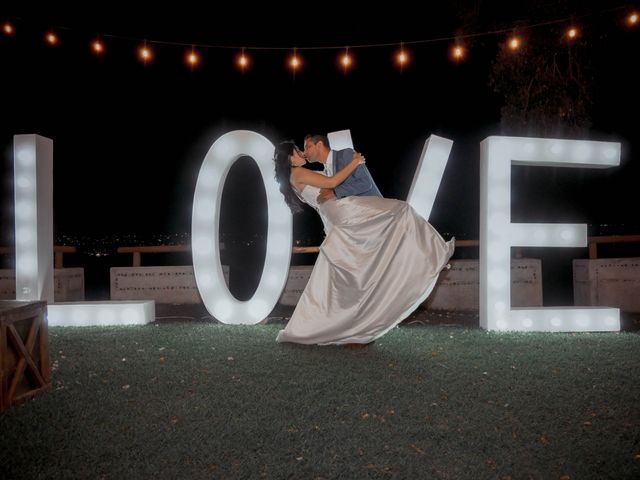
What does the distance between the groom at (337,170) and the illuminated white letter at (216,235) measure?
0.80m

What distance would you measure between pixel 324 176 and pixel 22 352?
2.63m

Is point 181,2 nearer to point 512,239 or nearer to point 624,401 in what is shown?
point 512,239

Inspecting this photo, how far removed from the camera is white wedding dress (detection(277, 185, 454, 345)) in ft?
13.8

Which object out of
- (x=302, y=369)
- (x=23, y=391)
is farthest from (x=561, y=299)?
(x=23, y=391)

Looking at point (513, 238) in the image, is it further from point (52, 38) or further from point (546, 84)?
point (52, 38)

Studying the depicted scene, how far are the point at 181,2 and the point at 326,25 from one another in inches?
126

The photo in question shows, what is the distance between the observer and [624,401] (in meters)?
2.94

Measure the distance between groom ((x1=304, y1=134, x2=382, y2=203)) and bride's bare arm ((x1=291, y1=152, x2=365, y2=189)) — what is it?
0.12m

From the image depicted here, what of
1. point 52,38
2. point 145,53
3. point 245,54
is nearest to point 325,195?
point 245,54

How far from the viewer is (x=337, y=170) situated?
4.46 m

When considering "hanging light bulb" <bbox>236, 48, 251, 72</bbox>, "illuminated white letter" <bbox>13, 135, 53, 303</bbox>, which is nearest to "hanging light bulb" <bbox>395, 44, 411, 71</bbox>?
"hanging light bulb" <bbox>236, 48, 251, 72</bbox>

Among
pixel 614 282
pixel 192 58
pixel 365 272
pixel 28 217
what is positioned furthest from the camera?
pixel 614 282

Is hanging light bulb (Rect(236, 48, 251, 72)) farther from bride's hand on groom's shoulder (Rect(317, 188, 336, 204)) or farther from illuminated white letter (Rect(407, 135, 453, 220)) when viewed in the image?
bride's hand on groom's shoulder (Rect(317, 188, 336, 204))

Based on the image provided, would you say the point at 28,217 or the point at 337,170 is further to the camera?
the point at 28,217
